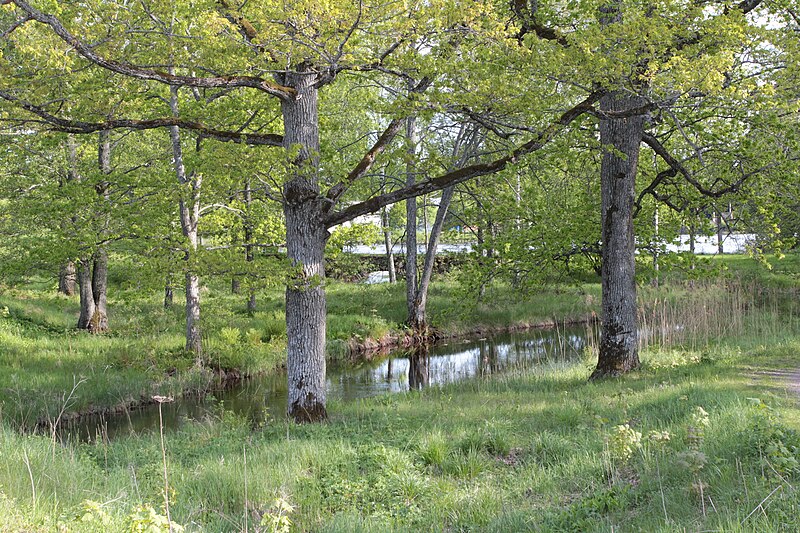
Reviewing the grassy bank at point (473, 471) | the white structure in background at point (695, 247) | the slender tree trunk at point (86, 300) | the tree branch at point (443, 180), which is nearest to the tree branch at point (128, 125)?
the tree branch at point (443, 180)

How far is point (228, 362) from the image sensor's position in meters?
15.4

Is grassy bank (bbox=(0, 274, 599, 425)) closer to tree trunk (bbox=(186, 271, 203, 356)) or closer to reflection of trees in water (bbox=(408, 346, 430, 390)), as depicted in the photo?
tree trunk (bbox=(186, 271, 203, 356))

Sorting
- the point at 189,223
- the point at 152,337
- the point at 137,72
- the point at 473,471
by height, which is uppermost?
the point at 137,72

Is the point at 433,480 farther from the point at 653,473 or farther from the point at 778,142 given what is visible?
the point at 778,142

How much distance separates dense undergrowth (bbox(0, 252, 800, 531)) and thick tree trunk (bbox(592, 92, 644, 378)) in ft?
1.93

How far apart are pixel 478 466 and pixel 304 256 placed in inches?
158

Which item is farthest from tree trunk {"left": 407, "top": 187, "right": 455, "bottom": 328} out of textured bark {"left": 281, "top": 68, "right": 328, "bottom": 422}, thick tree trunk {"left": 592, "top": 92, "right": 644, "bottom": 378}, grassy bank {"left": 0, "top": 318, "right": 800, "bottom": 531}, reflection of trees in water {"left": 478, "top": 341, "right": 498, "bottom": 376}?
grassy bank {"left": 0, "top": 318, "right": 800, "bottom": 531}

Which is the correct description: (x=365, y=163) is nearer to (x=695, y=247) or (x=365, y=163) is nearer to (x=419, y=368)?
(x=419, y=368)

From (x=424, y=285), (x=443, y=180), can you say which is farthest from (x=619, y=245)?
(x=424, y=285)

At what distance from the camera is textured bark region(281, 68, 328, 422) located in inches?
348

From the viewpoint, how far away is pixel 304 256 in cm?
885

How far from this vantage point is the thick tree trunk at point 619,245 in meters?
10.4

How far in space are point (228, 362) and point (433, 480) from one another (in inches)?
415

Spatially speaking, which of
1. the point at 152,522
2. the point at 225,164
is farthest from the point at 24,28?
the point at 152,522
